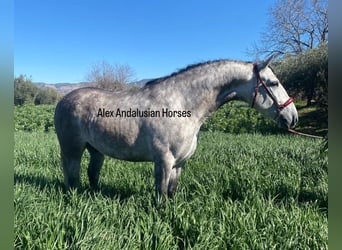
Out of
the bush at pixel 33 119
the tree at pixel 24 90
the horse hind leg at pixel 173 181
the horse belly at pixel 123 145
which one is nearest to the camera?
the horse belly at pixel 123 145

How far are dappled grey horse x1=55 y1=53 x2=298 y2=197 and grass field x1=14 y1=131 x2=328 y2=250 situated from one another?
523mm

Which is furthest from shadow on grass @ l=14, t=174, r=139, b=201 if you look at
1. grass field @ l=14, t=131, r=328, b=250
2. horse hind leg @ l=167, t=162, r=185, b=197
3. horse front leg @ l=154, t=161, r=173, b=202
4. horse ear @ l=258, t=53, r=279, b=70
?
horse ear @ l=258, t=53, r=279, b=70

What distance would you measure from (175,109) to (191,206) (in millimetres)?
1139

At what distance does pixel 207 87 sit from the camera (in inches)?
125

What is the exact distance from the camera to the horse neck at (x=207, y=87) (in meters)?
3.15

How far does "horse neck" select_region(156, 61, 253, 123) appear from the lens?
3.15 metres

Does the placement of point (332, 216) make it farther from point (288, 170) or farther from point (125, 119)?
point (288, 170)

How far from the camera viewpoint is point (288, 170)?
452cm

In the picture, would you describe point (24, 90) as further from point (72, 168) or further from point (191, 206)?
point (191, 206)

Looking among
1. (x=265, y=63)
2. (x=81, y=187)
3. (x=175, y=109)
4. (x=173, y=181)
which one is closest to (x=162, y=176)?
(x=173, y=181)

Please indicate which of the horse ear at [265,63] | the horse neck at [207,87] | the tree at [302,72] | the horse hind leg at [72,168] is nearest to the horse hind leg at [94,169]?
the horse hind leg at [72,168]

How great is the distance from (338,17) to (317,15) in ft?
5.75

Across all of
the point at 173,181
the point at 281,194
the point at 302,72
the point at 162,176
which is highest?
the point at 302,72

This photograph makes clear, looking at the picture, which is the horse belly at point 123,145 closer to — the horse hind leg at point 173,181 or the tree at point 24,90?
the horse hind leg at point 173,181
